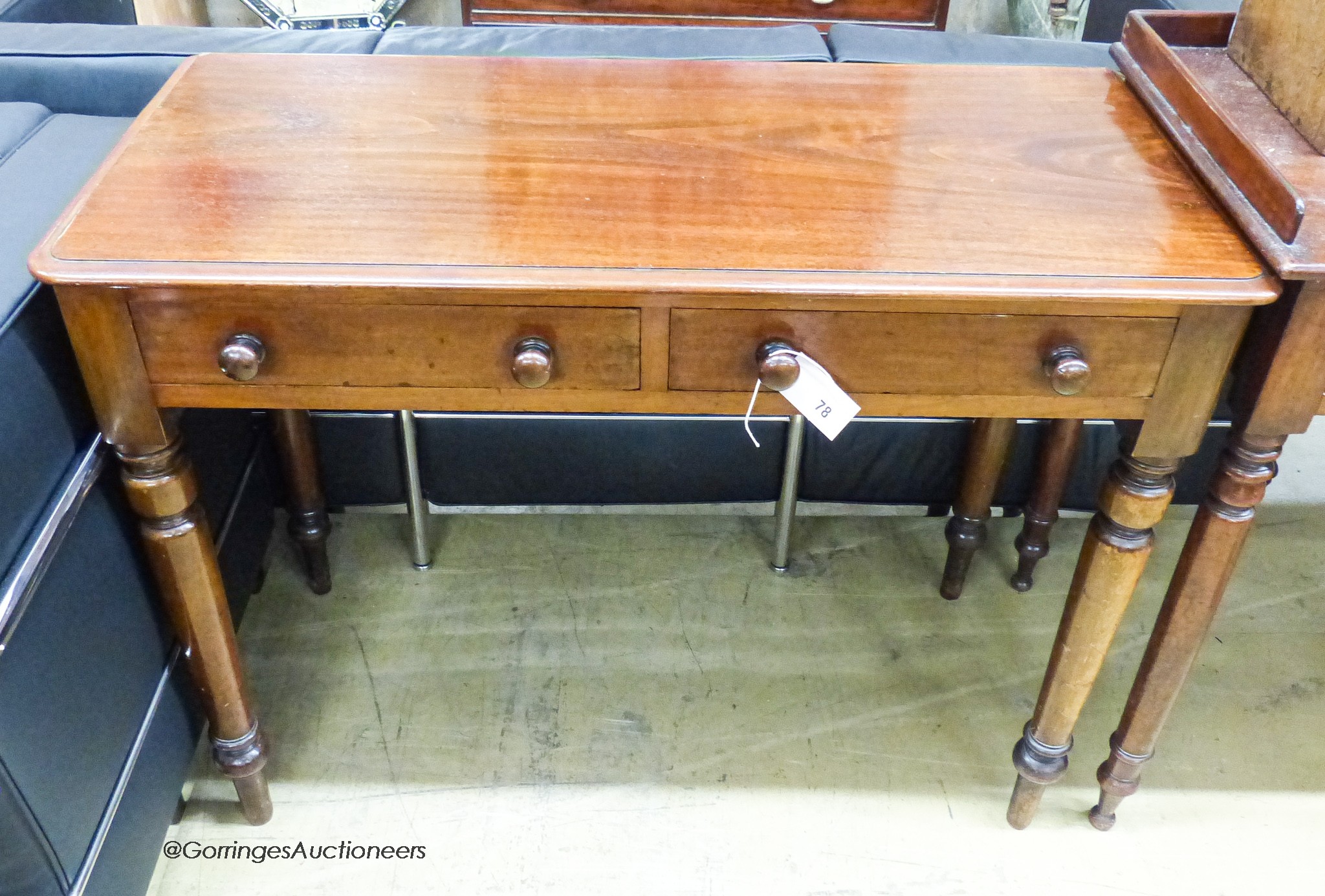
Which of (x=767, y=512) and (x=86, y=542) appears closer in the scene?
(x=86, y=542)

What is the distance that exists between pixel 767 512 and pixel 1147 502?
2.72 ft

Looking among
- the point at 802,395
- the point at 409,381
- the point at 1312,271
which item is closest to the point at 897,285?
the point at 802,395

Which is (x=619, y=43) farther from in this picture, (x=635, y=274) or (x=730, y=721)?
(x=730, y=721)

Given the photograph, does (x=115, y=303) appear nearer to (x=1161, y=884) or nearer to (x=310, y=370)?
(x=310, y=370)

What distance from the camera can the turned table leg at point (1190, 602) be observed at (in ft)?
3.39

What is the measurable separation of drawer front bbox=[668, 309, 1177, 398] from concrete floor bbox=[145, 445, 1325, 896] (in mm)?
636

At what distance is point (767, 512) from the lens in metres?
1.83

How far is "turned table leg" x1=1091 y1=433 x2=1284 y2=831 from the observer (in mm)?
1033

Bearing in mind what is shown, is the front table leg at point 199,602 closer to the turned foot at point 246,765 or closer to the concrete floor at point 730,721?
the turned foot at point 246,765

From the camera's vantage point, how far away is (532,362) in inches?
36.4

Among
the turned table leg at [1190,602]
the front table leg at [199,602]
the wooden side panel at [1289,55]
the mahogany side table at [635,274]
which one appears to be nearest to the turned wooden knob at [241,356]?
the mahogany side table at [635,274]

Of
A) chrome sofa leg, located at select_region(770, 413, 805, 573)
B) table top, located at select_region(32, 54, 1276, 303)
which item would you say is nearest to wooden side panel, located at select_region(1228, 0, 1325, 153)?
table top, located at select_region(32, 54, 1276, 303)

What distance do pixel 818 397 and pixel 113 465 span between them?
683 mm

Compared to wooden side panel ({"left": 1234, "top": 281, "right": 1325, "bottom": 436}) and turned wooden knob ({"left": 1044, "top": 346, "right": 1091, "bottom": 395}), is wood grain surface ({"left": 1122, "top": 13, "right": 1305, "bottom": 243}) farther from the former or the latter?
turned wooden knob ({"left": 1044, "top": 346, "right": 1091, "bottom": 395})
